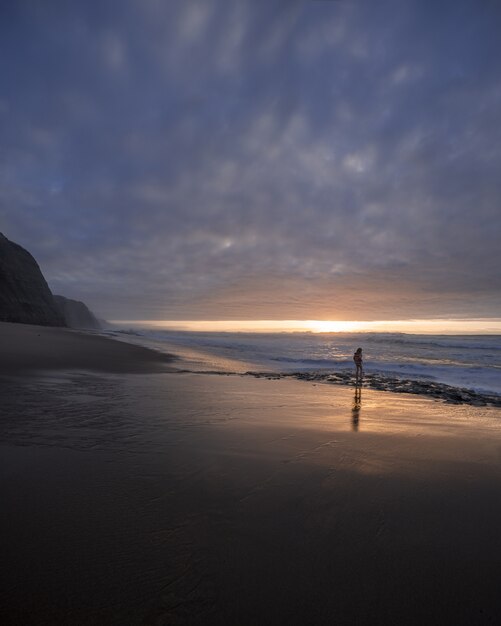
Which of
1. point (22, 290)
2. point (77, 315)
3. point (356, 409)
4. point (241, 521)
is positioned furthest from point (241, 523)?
point (77, 315)

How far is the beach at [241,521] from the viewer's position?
1.93 metres

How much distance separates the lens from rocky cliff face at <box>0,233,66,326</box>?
4091 centimetres

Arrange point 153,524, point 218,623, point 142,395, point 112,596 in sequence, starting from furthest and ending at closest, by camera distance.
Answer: point 142,395
point 153,524
point 112,596
point 218,623

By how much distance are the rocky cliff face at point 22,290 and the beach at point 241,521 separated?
43.3 m

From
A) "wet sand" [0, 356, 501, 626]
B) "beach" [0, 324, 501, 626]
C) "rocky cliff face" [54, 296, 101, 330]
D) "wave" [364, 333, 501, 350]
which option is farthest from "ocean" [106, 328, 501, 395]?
"rocky cliff face" [54, 296, 101, 330]

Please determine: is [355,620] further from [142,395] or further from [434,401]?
[434,401]

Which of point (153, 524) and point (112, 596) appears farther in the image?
point (153, 524)

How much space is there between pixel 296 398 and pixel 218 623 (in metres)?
7.37

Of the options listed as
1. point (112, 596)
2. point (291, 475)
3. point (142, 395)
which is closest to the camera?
point (112, 596)

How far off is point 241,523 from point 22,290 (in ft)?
168

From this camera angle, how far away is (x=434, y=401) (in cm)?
965

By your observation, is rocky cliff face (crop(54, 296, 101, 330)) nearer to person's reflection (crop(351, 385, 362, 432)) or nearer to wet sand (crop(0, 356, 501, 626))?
person's reflection (crop(351, 385, 362, 432))

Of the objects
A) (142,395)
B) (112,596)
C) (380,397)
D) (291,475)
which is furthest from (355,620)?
(380,397)

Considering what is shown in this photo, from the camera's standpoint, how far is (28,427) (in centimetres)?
492
